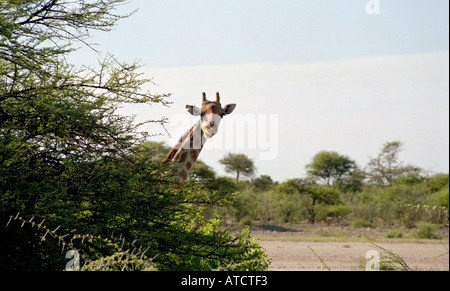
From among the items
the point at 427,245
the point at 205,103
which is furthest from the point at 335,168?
the point at 205,103

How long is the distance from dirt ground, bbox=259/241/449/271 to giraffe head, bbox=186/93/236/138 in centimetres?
416

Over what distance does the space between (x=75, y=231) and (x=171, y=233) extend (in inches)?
44.8

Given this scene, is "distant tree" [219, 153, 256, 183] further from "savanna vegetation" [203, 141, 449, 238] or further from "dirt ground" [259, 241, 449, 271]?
"dirt ground" [259, 241, 449, 271]

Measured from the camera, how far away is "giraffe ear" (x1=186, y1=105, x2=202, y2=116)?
28.9 ft

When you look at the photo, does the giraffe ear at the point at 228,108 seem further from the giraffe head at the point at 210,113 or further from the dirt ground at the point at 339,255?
the dirt ground at the point at 339,255

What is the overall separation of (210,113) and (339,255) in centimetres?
755

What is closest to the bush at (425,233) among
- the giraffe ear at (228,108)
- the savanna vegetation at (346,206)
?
the savanna vegetation at (346,206)

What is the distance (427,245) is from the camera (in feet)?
59.1

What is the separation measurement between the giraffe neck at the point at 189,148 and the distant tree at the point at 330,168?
30110mm

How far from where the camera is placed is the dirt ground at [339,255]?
1266cm

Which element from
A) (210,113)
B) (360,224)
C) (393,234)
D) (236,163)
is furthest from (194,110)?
(236,163)

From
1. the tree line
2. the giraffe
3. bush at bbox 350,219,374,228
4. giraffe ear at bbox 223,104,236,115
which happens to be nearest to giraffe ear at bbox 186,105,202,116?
the giraffe

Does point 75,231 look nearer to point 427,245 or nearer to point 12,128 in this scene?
point 12,128
